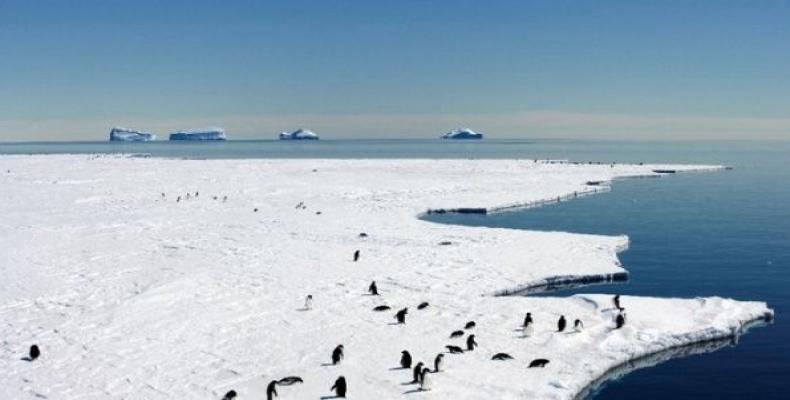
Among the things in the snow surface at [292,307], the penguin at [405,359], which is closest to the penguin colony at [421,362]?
the penguin at [405,359]

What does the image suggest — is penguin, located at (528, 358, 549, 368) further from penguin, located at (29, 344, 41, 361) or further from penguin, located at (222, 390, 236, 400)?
penguin, located at (29, 344, 41, 361)

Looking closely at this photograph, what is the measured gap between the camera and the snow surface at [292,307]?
1595 centimetres

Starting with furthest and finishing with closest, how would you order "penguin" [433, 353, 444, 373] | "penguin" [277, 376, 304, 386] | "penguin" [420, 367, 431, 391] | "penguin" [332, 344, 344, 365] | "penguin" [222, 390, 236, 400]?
"penguin" [332, 344, 344, 365] < "penguin" [433, 353, 444, 373] < "penguin" [277, 376, 304, 386] < "penguin" [420, 367, 431, 391] < "penguin" [222, 390, 236, 400]

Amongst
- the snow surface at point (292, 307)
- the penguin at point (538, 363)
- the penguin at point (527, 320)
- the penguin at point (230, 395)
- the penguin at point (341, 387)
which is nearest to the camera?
the penguin at point (230, 395)

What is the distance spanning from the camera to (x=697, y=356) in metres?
18.9

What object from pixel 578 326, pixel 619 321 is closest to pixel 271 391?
pixel 578 326

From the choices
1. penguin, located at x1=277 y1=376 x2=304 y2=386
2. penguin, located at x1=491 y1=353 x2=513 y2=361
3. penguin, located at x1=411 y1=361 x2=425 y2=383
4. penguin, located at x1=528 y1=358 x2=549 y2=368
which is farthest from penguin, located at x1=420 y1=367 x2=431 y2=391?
penguin, located at x1=528 y1=358 x2=549 y2=368

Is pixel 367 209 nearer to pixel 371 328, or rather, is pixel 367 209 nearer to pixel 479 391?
pixel 371 328

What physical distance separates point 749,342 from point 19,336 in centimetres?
1927

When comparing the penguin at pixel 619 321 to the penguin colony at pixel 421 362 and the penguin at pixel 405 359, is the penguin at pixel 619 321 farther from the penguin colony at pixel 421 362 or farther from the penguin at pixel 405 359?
the penguin at pixel 405 359

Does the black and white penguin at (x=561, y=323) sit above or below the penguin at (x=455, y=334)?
above

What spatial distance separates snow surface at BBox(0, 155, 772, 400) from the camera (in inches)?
628

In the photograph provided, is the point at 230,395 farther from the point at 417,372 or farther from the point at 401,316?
the point at 401,316

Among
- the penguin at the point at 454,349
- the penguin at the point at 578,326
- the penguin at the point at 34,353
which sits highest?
the penguin at the point at 578,326
